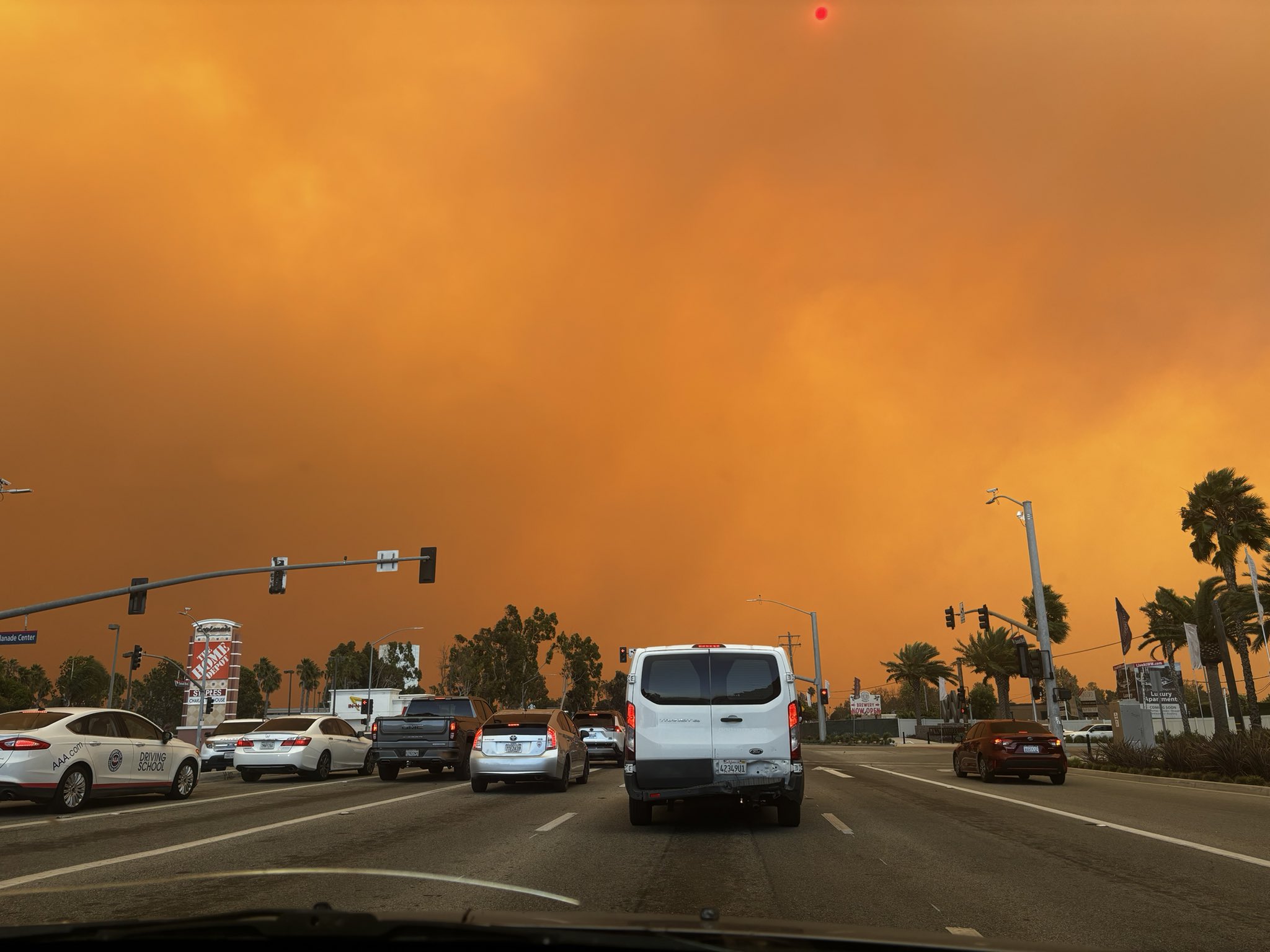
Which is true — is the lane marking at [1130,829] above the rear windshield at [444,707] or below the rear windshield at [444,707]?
below

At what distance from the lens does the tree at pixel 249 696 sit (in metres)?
160

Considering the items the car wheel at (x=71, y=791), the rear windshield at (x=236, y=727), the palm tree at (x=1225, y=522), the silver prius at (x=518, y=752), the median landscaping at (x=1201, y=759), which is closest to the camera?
the car wheel at (x=71, y=791)

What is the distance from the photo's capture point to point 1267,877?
8.44m

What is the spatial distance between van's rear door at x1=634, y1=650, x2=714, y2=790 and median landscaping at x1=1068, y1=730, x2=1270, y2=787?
1441 cm

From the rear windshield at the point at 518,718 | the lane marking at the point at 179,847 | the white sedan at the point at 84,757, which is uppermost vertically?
the rear windshield at the point at 518,718

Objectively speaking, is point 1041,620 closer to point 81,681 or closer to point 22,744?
point 22,744

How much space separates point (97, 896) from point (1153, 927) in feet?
25.4

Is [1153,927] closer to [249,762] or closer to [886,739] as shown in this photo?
[249,762]

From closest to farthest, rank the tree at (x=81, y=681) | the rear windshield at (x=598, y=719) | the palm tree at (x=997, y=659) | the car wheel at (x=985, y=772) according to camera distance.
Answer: the car wheel at (x=985, y=772) → the rear windshield at (x=598, y=719) → the palm tree at (x=997, y=659) → the tree at (x=81, y=681)

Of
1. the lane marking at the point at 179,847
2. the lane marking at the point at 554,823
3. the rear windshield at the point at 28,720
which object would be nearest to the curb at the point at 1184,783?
the lane marking at the point at 554,823

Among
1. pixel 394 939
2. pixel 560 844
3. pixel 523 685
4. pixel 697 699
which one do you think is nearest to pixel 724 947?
pixel 394 939

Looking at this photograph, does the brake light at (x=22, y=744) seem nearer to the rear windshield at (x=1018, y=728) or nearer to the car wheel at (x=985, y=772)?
the car wheel at (x=985, y=772)

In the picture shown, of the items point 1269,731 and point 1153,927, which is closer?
point 1153,927

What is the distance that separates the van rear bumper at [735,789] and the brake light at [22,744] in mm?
9011
